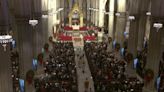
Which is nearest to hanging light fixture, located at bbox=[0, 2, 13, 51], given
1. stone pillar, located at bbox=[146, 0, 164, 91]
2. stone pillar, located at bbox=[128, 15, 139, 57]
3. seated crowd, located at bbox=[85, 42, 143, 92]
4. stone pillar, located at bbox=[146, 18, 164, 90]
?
seated crowd, located at bbox=[85, 42, 143, 92]

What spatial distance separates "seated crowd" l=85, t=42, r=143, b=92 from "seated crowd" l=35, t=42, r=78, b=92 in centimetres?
210

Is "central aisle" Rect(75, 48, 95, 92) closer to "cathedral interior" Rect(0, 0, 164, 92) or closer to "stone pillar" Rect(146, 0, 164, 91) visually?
"cathedral interior" Rect(0, 0, 164, 92)

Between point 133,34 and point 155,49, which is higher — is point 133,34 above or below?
above

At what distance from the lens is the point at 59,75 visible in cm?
2298

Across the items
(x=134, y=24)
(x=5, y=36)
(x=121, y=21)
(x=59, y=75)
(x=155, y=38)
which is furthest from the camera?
(x=121, y=21)

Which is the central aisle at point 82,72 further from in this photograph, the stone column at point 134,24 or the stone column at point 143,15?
the stone column at point 143,15

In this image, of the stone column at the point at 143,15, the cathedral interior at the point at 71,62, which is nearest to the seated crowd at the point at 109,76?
the cathedral interior at the point at 71,62

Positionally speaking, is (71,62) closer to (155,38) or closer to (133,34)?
(133,34)

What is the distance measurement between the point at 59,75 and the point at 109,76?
179 inches

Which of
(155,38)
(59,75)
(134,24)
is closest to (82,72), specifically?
(59,75)

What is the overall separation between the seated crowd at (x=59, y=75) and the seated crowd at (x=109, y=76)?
2104 mm

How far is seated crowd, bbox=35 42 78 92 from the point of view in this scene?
20.2m

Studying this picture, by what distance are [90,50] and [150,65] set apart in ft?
47.5

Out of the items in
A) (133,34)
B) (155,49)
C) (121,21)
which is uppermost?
(121,21)
